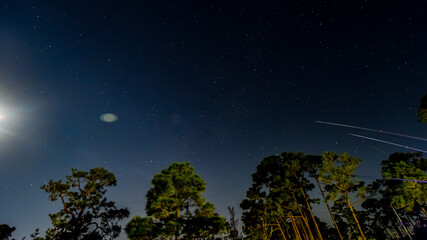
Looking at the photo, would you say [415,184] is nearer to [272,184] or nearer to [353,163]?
[353,163]

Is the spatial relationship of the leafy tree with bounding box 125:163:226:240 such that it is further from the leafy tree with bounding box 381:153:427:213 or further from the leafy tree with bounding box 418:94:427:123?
the leafy tree with bounding box 381:153:427:213

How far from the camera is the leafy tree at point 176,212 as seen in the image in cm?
1296

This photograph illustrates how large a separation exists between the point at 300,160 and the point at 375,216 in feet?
79.4

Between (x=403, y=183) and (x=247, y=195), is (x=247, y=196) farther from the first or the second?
(x=403, y=183)

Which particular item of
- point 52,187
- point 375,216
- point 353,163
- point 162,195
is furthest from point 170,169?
point 375,216

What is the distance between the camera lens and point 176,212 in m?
14.6

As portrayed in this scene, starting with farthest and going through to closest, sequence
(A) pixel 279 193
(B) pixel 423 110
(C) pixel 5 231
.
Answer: (A) pixel 279 193 → (C) pixel 5 231 → (B) pixel 423 110

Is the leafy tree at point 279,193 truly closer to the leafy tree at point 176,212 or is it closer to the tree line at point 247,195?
the tree line at point 247,195

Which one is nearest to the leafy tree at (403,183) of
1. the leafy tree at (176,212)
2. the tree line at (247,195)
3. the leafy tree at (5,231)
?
the tree line at (247,195)

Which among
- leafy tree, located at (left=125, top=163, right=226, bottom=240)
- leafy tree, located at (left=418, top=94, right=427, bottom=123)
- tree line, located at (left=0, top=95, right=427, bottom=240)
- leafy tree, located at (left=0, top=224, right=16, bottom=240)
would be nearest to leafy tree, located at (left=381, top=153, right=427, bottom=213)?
tree line, located at (left=0, top=95, right=427, bottom=240)

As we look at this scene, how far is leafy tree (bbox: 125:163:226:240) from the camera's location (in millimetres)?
12961

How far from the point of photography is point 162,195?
1452 cm

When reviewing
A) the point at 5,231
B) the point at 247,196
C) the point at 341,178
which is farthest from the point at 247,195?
the point at 5,231

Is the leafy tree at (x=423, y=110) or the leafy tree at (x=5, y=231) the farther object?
the leafy tree at (x=5, y=231)
